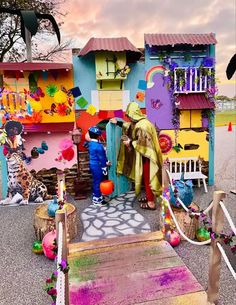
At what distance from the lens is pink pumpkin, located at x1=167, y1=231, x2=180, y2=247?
5.03 m

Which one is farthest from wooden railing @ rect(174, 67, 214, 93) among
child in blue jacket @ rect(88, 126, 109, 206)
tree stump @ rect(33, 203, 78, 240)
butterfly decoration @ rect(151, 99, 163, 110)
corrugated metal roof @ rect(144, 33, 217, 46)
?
tree stump @ rect(33, 203, 78, 240)

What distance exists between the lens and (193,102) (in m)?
7.75

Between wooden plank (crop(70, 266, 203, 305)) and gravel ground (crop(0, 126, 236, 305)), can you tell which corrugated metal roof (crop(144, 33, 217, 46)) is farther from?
wooden plank (crop(70, 266, 203, 305))

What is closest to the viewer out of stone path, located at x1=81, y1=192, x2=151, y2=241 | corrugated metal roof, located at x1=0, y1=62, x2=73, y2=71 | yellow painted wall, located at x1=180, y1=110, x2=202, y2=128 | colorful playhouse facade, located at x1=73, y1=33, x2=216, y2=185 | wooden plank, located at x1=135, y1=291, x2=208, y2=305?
wooden plank, located at x1=135, y1=291, x2=208, y2=305

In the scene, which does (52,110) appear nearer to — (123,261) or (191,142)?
(191,142)

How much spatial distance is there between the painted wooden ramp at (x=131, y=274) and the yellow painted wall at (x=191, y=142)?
3463mm

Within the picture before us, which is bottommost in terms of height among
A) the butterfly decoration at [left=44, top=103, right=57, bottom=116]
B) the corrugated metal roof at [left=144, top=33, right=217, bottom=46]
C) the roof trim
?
the butterfly decoration at [left=44, top=103, right=57, bottom=116]

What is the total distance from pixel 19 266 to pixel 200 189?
513cm

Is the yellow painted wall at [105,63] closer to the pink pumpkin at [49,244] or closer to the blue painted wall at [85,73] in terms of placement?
the blue painted wall at [85,73]

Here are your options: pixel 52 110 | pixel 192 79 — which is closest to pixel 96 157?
pixel 52 110

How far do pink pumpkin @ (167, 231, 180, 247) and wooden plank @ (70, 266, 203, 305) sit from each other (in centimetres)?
88

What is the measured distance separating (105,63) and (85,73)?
0.60 meters

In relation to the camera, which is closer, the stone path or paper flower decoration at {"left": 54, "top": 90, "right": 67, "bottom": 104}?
the stone path

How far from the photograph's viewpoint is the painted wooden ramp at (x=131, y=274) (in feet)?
12.0
